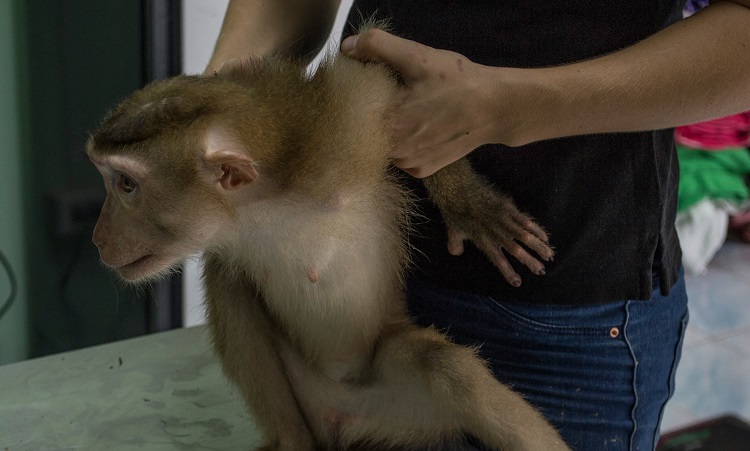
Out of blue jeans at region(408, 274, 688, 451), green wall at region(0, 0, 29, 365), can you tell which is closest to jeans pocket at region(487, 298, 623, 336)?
blue jeans at region(408, 274, 688, 451)

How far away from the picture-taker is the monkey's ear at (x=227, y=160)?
0.99m

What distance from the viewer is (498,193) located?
1.17 meters

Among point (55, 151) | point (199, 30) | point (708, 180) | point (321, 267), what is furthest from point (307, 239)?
point (708, 180)

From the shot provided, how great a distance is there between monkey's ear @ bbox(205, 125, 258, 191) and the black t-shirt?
309 millimetres

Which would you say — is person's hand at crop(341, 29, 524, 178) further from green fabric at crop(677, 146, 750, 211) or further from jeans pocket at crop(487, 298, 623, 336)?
green fabric at crop(677, 146, 750, 211)

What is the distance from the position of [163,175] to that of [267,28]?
45cm

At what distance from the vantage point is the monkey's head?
99cm

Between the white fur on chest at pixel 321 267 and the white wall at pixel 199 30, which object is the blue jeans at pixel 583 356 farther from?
the white wall at pixel 199 30

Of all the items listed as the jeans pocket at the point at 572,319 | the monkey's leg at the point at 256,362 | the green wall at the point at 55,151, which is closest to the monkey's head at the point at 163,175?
the monkey's leg at the point at 256,362

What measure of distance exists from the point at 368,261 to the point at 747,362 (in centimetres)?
226

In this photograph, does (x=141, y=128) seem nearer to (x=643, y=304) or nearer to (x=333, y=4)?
(x=333, y=4)

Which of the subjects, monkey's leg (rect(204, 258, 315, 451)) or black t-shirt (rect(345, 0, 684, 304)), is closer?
black t-shirt (rect(345, 0, 684, 304))

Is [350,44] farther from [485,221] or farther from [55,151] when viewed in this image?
[55,151]

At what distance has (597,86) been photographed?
974 millimetres
